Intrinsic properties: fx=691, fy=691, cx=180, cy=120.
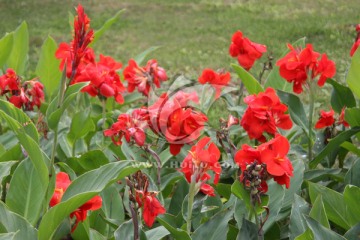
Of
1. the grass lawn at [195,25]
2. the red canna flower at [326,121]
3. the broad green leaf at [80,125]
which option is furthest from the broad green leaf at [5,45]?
the grass lawn at [195,25]

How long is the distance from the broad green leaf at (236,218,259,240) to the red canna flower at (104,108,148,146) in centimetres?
41

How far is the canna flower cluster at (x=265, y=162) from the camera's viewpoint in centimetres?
185

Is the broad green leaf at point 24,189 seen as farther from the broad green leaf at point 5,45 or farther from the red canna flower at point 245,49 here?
the broad green leaf at point 5,45

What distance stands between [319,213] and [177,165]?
106 centimetres

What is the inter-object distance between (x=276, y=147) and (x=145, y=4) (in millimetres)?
7794

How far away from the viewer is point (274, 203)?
221 cm

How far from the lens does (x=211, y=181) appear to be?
2592 mm

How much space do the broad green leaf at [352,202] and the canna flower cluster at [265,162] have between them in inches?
12.5

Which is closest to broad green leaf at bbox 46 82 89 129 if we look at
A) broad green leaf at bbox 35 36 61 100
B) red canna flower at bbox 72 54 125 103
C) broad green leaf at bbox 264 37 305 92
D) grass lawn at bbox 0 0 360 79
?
red canna flower at bbox 72 54 125 103

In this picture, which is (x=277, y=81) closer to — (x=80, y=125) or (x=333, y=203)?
(x=80, y=125)

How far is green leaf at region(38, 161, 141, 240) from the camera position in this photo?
182 cm

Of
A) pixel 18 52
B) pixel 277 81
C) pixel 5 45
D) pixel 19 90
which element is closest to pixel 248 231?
pixel 19 90

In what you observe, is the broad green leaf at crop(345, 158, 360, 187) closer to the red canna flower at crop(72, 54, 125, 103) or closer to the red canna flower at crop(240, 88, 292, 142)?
the red canna flower at crop(240, 88, 292, 142)

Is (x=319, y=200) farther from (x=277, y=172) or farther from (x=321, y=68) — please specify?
(x=321, y=68)
